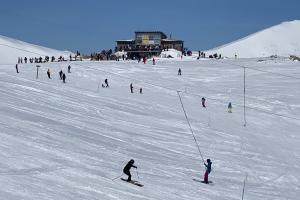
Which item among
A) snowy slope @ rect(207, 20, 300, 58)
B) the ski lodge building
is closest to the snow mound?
the ski lodge building

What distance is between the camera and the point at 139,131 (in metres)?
32.2

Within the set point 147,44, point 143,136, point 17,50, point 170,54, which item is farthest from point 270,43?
point 143,136

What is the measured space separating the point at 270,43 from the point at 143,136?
436ft

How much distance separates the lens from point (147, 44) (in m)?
93.4

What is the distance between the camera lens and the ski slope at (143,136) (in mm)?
19609

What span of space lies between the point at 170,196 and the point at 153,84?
35.0 meters

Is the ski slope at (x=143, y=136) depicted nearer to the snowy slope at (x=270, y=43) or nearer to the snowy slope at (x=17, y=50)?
the snowy slope at (x=17, y=50)

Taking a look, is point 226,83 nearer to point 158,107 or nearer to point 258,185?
point 158,107

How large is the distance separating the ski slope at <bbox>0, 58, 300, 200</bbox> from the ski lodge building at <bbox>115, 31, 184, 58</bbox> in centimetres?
2926

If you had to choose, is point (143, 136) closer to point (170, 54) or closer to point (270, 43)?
point (170, 54)

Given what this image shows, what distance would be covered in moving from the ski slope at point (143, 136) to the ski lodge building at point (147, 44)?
29.3 meters

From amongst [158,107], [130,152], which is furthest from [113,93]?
[130,152]

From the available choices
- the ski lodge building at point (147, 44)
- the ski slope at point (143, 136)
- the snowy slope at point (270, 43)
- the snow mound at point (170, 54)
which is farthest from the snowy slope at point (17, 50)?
the snowy slope at point (270, 43)

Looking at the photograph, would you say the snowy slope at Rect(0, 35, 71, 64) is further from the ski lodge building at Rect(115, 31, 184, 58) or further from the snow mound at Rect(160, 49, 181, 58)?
the snow mound at Rect(160, 49, 181, 58)
